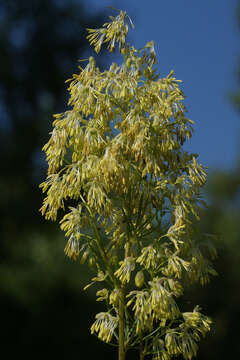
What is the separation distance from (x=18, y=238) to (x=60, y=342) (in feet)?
8.43

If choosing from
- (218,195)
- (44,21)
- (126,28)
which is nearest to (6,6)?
(44,21)

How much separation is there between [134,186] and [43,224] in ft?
26.0

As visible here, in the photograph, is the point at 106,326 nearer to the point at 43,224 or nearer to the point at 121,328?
the point at 121,328

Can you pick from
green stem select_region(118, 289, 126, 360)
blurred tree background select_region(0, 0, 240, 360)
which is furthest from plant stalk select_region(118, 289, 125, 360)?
blurred tree background select_region(0, 0, 240, 360)

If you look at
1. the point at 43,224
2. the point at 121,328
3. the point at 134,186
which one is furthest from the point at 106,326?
the point at 43,224

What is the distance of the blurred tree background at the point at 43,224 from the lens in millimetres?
9680

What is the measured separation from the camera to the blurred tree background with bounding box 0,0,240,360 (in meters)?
9.68

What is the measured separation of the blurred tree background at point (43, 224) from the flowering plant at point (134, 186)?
4.94 metres

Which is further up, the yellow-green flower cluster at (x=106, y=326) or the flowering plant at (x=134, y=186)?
the flowering plant at (x=134, y=186)

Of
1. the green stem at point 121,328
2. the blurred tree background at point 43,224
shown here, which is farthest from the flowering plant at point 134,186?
the blurred tree background at point 43,224

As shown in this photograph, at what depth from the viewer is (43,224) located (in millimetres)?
11312

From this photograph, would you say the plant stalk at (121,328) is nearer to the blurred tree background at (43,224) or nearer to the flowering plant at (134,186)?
the flowering plant at (134,186)

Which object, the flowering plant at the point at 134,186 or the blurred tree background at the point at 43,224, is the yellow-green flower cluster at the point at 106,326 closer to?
the flowering plant at the point at 134,186

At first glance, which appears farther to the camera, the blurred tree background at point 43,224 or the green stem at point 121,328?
the blurred tree background at point 43,224
